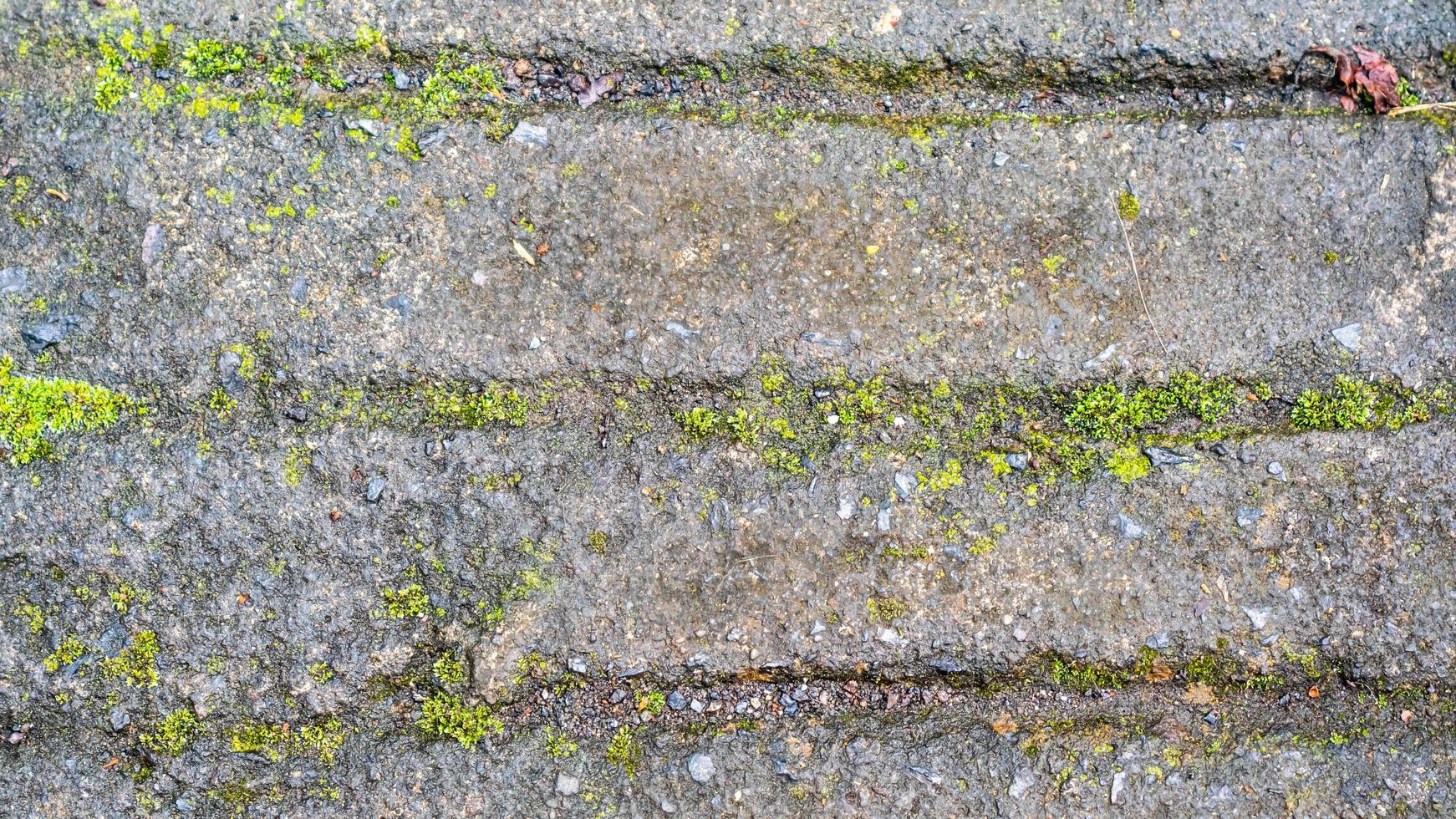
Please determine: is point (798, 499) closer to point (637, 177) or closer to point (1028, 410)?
point (1028, 410)

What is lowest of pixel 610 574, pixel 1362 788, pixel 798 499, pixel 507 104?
pixel 1362 788

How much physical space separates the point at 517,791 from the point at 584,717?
0.23m

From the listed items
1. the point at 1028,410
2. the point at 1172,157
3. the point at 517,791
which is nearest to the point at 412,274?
the point at 517,791

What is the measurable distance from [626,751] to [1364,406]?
77.9 inches

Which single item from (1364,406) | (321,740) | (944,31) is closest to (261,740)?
(321,740)

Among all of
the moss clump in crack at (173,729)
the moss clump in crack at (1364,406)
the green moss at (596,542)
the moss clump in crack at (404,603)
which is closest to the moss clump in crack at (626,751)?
the green moss at (596,542)

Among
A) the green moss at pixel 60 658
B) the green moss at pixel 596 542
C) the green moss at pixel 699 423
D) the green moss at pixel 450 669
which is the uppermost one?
the green moss at pixel 699 423

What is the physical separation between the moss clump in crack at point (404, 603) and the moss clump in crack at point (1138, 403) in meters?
1.61

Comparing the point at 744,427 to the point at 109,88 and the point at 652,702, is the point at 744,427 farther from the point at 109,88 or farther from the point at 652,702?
the point at 109,88

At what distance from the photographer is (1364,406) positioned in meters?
2.50

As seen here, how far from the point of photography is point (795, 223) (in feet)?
8.11

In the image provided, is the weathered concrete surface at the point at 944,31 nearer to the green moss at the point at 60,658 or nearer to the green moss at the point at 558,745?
the green moss at the point at 60,658

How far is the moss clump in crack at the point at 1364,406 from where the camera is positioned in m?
2.50

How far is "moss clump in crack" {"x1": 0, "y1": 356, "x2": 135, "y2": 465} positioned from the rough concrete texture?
0.01 metres
